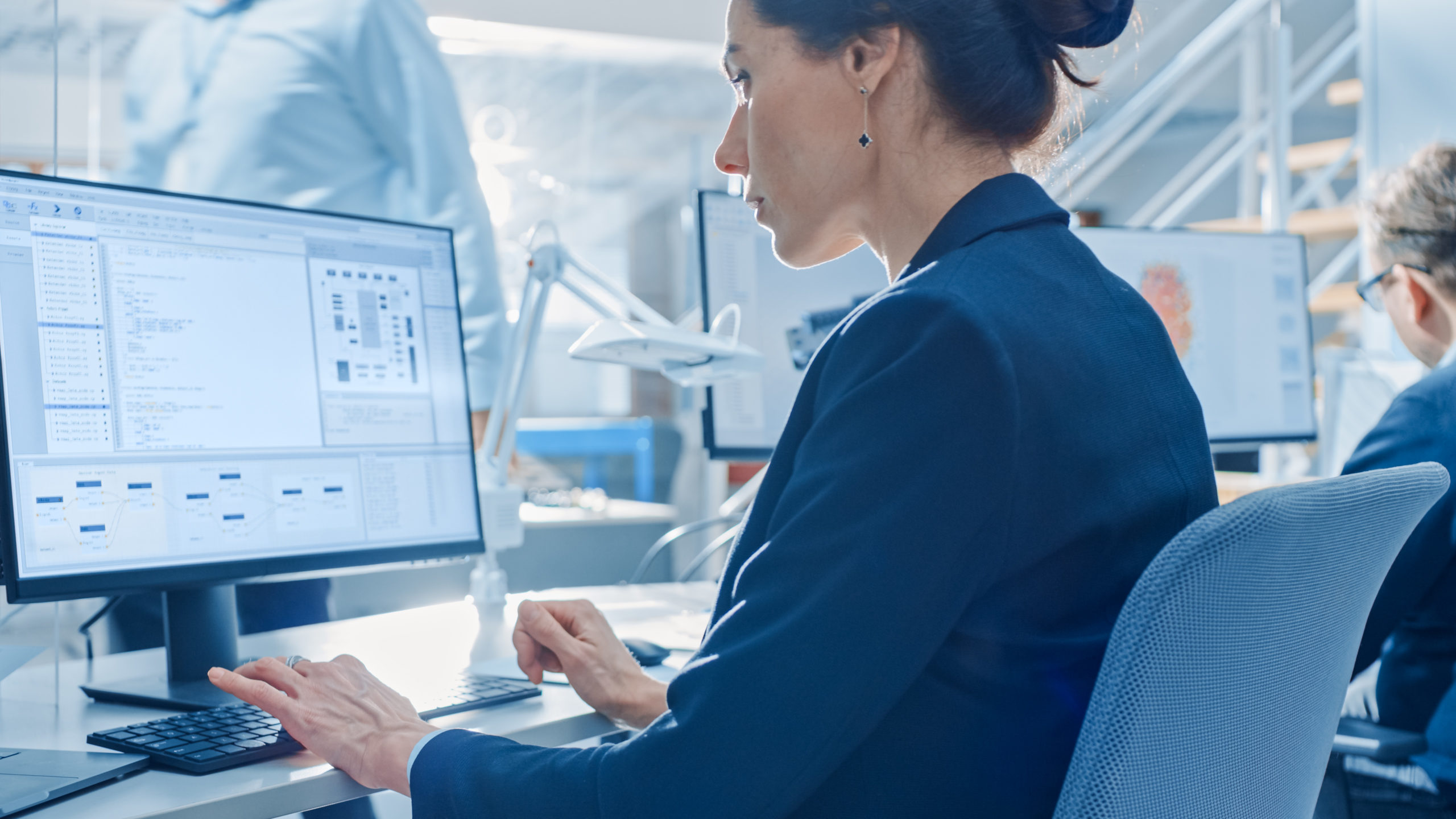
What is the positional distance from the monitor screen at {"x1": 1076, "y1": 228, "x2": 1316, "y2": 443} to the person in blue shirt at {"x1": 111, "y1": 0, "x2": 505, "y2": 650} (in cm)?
109

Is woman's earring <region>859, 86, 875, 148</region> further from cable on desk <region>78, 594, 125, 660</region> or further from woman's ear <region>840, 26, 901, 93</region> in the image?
cable on desk <region>78, 594, 125, 660</region>

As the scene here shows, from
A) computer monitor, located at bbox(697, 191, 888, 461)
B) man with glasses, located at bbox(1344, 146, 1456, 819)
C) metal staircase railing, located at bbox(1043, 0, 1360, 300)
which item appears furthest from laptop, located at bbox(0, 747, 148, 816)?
metal staircase railing, located at bbox(1043, 0, 1360, 300)

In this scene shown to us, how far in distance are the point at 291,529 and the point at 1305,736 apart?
80 centimetres

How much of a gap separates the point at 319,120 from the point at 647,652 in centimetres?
95

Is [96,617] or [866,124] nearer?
[866,124]

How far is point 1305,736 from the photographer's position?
0.60m

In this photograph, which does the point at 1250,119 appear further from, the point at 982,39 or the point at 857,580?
the point at 857,580

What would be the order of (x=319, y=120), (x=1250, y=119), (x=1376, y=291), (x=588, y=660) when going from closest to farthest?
(x=588, y=660)
(x=319, y=120)
(x=1376, y=291)
(x=1250, y=119)

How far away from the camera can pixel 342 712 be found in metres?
0.74

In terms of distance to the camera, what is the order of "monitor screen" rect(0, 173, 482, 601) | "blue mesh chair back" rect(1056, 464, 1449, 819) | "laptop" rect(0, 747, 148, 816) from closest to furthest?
"blue mesh chair back" rect(1056, 464, 1449, 819), "laptop" rect(0, 747, 148, 816), "monitor screen" rect(0, 173, 482, 601)

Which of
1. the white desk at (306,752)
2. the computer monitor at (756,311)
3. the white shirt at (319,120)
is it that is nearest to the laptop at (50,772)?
the white desk at (306,752)

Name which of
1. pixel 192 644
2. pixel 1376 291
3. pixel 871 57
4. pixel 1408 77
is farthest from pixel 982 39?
pixel 1408 77

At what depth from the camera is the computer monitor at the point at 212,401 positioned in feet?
2.82

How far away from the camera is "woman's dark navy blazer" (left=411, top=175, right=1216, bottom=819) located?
56cm
